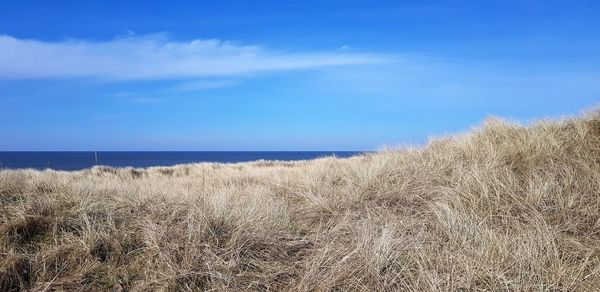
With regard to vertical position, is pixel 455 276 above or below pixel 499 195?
below

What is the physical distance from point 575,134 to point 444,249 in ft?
18.7

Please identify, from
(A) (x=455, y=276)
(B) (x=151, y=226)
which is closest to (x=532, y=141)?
(A) (x=455, y=276)

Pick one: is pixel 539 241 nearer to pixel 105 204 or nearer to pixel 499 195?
pixel 499 195

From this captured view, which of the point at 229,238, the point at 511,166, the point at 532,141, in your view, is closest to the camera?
the point at 229,238

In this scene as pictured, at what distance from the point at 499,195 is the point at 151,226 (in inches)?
188

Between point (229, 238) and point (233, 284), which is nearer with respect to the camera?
point (233, 284)

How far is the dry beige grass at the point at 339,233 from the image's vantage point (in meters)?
4.86

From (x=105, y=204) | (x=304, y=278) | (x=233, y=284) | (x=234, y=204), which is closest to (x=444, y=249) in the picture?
(x=304, y=278)

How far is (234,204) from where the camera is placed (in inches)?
278

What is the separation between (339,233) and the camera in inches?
245

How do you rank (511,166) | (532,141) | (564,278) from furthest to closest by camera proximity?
(532,141), (511,166), (564,278)

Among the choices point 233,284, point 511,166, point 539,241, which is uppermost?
point 511,166

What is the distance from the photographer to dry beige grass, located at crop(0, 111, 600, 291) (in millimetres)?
4863

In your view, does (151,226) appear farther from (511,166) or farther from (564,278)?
(511,166)
